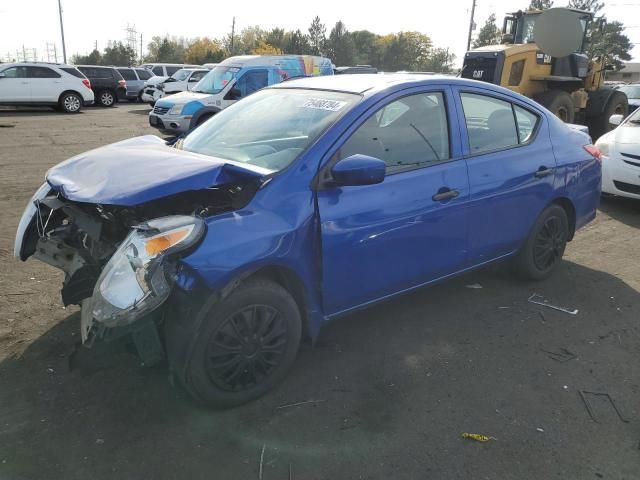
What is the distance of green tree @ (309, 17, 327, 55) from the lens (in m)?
74.6

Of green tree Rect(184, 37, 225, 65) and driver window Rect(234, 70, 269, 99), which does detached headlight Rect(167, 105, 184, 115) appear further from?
green tree Rect(184, 37, 225, 65)

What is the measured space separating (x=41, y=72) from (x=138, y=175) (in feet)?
62.3

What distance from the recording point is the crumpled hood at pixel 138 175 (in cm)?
268

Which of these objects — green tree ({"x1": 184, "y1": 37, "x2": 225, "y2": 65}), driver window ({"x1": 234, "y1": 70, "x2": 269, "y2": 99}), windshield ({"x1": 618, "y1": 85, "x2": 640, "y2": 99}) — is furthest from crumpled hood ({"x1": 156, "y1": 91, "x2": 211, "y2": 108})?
green tree ({"x1": 184, "y1": 37, "x2": 225, "y2": 65})

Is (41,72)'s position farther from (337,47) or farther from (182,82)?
(337,47)

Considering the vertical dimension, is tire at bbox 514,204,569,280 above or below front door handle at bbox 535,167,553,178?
below

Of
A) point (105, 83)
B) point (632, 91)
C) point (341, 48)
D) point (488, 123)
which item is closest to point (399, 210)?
point (488, 123)

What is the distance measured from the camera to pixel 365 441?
2.66 metres

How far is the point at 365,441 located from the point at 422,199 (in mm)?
1514

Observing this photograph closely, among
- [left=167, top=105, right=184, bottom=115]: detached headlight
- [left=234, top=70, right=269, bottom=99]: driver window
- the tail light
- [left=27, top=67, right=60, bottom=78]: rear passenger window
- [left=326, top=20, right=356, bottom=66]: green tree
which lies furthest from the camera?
[left=326, top=20, right=356, bottom=66]: green tree

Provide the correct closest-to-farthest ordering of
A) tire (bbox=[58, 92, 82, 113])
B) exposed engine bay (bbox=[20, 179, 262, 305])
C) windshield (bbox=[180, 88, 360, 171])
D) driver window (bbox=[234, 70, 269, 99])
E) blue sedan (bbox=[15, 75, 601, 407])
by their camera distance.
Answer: blue sedan (bbox=[15, 75, 601, 407]) < exposed engine bay (bbox=[20, 179, 262, 305]) < windshield (bbox=[180, 88, 360, 171]) < driver window (bbox=[234, 70, 269, 99]) < tire (bbox=[58, 92, 82, 113])

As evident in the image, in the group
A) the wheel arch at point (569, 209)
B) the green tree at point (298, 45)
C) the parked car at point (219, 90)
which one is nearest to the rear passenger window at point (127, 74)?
the parked car at point (219, 90)

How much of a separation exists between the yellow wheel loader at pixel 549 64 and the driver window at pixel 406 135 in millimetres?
8018

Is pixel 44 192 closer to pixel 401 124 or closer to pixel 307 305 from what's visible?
pixel 307 305
